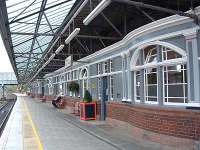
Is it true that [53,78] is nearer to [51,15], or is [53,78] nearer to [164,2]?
[51,15]

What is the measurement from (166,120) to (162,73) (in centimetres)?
155

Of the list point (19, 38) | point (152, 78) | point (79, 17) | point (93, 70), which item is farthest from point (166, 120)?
point (19, 38)

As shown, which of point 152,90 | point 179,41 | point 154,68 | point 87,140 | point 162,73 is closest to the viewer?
point 179,41

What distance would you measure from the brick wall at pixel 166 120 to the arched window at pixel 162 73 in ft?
1.24

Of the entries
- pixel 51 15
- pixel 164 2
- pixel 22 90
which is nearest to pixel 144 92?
pixel 164 2

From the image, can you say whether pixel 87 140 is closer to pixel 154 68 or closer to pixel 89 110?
pixel 154 68

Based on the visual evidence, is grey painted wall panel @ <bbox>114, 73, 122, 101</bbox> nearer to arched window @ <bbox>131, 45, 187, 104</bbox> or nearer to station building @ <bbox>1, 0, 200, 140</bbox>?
station building @ <bbox>1, 0, 200, 140</bbox>

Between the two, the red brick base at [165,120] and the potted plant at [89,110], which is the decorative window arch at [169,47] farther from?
the potted plant at [89,110]

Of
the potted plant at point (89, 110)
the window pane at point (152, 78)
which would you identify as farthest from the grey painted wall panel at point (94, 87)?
the window pane at point (152, 78)

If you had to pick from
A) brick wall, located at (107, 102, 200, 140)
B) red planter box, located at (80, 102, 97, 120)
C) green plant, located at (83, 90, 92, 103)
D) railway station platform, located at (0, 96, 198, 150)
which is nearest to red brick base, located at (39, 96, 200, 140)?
brick wall, located at (107, 102, 200, 140)

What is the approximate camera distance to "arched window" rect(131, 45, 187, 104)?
37.3 ft

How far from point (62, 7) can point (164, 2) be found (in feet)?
20.1

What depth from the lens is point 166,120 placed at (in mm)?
11617

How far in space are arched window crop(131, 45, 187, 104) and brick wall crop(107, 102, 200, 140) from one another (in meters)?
0.38
